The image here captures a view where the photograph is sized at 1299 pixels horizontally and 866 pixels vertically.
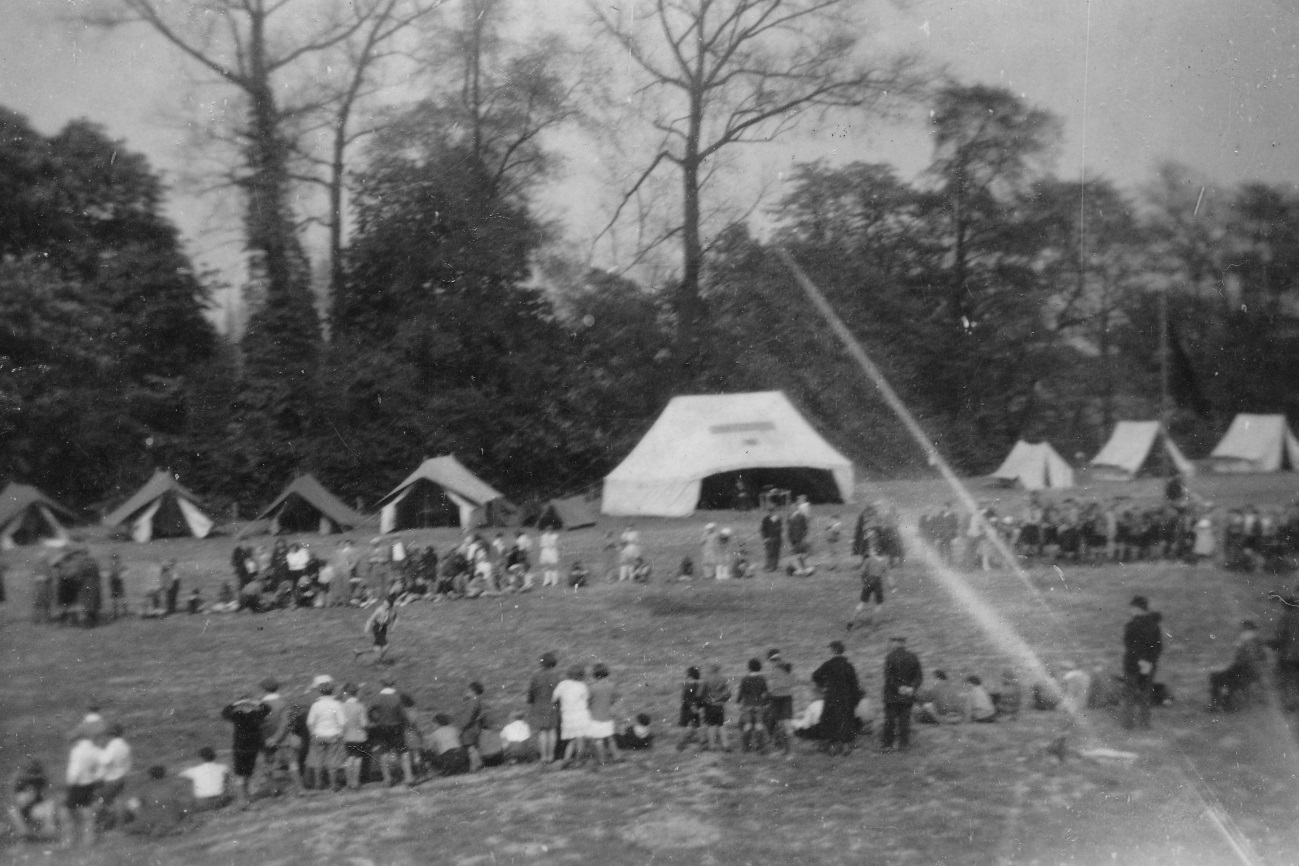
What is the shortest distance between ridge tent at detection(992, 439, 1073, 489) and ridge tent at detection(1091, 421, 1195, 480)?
0.17 metres

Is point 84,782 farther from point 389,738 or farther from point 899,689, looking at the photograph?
point 899,689

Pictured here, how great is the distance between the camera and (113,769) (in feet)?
12.9

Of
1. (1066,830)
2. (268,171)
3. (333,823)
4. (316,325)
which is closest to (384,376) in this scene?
(316,325)

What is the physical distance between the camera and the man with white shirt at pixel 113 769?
12.7 feet

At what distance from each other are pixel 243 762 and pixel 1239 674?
416cm

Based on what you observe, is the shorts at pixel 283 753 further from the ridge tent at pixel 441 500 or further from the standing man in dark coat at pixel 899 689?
the standing man in dark coat at pixel 899 689

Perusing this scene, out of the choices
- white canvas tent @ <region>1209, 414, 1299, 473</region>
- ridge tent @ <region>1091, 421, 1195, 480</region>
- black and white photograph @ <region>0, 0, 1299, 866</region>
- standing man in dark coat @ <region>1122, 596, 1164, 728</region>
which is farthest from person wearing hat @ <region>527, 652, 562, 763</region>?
white canvas tent @ <region>1209, 414, 1299, 473</region>

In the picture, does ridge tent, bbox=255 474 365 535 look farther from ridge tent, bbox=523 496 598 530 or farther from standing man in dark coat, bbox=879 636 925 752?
standing man in dark coat, bbox=879 636 925 752

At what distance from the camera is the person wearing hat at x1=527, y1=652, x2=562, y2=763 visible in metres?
4.20

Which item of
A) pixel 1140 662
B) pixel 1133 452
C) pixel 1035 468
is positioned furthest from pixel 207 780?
pixel 1133 452

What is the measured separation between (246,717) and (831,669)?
7.70 feet

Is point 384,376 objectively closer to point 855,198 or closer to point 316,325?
point 316,325

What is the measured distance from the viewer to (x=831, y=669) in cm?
430

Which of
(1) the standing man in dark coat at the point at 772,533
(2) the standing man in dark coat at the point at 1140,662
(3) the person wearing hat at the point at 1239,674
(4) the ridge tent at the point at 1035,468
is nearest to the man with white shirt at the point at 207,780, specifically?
A: (1) the standing man in dark coat at the point at 772,533
